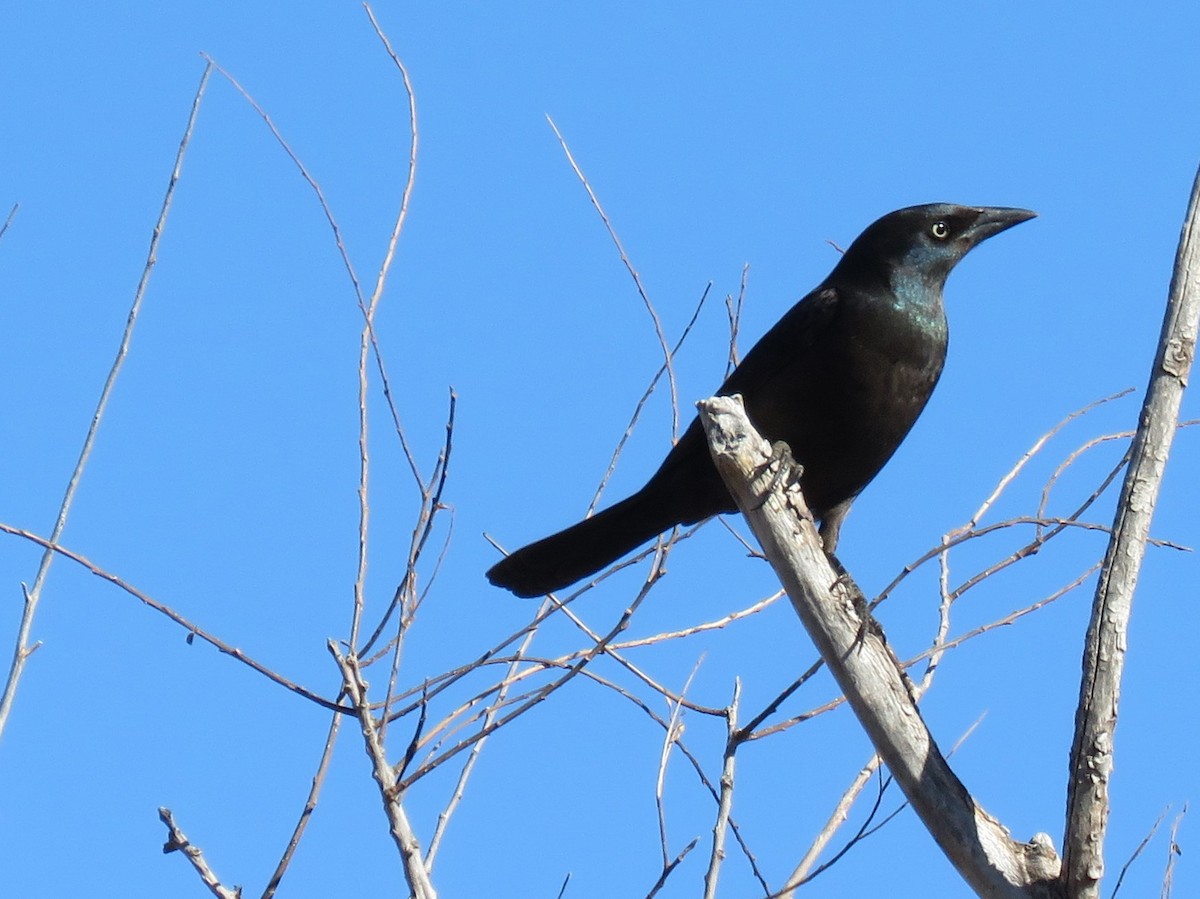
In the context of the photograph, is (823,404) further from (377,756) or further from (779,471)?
(377,756)

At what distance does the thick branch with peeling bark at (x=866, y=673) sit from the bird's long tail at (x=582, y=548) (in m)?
1.13

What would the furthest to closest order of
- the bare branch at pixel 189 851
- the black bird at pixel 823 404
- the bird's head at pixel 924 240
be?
the bird's head at pixel 924 240 < the black bird at pixel 823 404 < the bare branch at pixel 189 851

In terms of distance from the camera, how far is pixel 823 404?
4164mm

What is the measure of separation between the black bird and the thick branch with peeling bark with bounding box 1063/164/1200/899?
1.68 m

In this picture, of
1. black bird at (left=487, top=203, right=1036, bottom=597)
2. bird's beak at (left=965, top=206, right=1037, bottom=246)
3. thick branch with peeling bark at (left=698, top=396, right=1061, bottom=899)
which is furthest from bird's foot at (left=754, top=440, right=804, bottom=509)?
bird's beak at (left=965, top=206, right=1037, bottom=246)

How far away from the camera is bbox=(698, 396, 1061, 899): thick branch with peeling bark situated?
2.49 m

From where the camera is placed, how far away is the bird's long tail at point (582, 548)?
13.8ft

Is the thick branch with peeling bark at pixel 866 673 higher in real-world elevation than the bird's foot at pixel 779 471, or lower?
lower

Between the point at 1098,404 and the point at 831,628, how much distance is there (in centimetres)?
139

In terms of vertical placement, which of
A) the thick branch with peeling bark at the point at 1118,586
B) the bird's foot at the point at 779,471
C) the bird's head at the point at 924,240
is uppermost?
the bird's head at the point at 924,240

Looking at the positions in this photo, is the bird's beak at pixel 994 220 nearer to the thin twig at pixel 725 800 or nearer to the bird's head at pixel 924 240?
the bird's head at pixel 924 240

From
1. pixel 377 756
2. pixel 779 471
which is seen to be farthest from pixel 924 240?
pixel 377 756

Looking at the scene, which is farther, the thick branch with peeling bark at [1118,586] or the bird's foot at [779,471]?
the bird's foot at [779,471]

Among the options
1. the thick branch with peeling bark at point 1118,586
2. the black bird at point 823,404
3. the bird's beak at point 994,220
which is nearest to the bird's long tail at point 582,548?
the black bird at point 823,404
